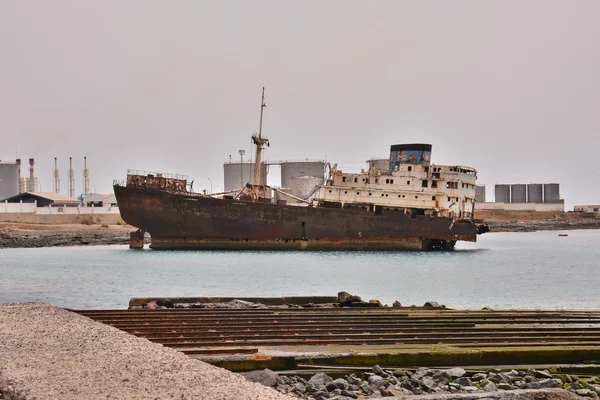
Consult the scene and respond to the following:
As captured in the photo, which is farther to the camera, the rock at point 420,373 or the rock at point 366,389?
the rock at point 420,373

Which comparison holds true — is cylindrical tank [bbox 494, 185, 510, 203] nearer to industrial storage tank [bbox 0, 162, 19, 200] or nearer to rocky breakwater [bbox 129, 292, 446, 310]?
industrial storage tank [bbox 0, 162, 19, 200]

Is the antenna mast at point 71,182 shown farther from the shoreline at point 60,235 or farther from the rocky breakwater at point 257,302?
the rocky breakwater at point 257,302

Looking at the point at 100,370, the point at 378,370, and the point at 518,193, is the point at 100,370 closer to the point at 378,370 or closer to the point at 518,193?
the point at 378,370

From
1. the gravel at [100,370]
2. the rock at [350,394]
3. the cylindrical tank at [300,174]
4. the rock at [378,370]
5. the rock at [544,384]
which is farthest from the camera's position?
the cylindrical tank at [300,174]

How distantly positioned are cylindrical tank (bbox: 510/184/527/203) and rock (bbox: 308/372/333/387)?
115 m

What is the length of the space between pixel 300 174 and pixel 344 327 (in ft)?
216

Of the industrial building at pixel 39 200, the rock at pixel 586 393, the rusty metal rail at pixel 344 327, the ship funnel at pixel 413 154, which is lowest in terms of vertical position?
the rock at pixel 586 393

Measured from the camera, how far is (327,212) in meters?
45.5

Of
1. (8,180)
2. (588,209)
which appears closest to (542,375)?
(8,180)

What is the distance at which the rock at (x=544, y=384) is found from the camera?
693cm

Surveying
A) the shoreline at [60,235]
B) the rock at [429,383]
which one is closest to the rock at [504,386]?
the rock at [429,383]

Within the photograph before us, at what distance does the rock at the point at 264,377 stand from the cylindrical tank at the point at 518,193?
116m

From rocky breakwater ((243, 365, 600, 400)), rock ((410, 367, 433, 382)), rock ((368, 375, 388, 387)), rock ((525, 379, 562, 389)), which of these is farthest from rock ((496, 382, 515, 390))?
rock ((368, 375, 388, 387))

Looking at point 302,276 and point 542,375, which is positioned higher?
point 542,375
